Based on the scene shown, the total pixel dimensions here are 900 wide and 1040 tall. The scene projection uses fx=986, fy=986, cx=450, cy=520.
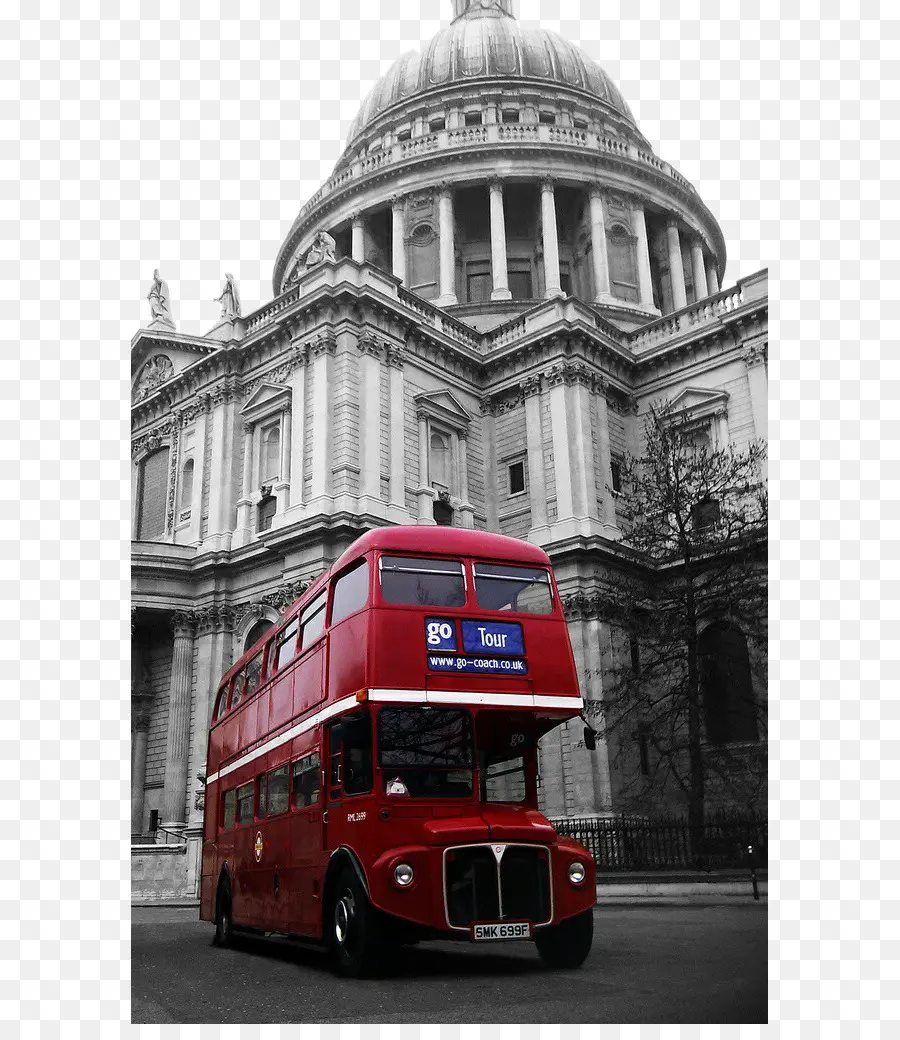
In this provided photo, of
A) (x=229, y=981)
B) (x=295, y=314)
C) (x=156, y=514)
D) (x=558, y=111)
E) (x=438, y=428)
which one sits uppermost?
(x=558, y=111)

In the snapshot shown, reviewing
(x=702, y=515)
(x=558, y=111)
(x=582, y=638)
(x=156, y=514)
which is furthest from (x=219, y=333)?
(x=558, y=111)

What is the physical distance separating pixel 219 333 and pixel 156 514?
6.86 metres

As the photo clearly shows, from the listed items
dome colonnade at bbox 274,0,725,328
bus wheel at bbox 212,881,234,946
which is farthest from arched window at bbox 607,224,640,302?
bus wheel at bbox 212,881,234,946

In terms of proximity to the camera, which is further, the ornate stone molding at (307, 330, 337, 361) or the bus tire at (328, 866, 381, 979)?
the ornate stone molding at (307, 330, 337, 361)

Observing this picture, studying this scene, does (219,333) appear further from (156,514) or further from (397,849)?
(397,849)

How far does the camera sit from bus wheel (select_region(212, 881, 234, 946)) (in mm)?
14023

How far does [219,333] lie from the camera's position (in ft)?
116

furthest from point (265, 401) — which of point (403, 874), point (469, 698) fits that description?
point (403, 874)

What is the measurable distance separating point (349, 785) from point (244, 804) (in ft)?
14.5

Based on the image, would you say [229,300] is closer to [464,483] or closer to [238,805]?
[464,483]

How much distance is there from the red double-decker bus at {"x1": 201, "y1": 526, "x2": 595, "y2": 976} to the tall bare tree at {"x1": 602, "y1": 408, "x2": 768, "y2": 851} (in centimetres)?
279

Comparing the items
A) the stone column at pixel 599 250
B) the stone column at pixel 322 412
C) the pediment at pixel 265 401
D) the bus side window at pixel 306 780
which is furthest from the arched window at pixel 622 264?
the bus side window at pixel 306 780

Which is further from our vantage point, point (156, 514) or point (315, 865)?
point (156, 514)

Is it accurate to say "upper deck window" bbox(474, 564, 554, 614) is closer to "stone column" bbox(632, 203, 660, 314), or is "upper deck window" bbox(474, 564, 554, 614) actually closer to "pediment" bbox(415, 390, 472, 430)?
"pediment" bbox(415, 390, 472, 430)
